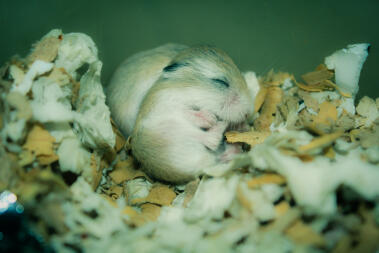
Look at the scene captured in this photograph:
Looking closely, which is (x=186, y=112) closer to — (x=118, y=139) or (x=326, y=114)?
(x=118, y=139)

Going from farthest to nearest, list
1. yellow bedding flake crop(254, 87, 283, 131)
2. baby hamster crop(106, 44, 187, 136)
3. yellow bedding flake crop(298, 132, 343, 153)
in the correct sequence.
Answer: yellow bedding flake crop(254, 87, 283, 131) < baby hamster crop(106, 44, 187, 136) < yellow bedding flake crop(298, 132, 343, 153)

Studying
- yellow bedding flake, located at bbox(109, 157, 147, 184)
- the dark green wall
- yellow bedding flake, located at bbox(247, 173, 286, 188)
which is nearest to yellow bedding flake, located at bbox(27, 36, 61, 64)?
the dark green wall

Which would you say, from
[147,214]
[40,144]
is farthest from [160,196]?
[40,144]

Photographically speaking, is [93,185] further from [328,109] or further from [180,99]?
[328,109]

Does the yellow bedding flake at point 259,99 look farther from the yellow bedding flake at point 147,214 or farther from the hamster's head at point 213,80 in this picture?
the yellow bedding flake at point 147,214

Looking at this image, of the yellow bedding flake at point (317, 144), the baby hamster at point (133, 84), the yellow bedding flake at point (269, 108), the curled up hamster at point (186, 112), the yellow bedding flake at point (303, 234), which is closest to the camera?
the yellow bedding flake at point (303, 234)

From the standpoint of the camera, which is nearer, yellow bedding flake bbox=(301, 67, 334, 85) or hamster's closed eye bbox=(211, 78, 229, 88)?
hamster's closed eye bbox=(211, 78, 229, 88)

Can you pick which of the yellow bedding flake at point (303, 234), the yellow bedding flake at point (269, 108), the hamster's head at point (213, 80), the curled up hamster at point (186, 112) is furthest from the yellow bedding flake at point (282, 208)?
the yellow bedding flake at point (269, 108)

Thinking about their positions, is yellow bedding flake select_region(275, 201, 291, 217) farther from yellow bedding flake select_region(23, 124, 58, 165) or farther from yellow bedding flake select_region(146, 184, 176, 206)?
yellow bedding flake select_region(23, 124, 58, 165)
